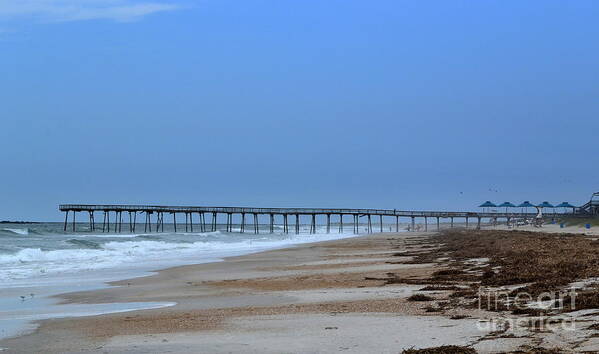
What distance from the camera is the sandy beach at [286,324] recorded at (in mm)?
9250

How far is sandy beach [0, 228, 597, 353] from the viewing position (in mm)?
9250

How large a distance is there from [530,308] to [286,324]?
11.3 ft

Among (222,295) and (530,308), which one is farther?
(222,295)

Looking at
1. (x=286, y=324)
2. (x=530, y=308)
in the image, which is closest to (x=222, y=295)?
(x=286, y=324)

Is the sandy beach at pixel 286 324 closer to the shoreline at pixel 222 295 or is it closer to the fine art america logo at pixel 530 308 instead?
the shoreline at pixel 222 295

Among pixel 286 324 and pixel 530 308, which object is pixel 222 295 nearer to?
pixel 286 324

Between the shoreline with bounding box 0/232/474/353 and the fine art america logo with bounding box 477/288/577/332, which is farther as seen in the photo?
the shoreline with bounding box 0/232/474/353

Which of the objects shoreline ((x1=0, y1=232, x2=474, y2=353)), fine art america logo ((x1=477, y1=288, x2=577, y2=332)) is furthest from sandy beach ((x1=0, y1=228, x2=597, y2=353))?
fine art america logo ((x1=477, y1=288, x2=577, y2=332))

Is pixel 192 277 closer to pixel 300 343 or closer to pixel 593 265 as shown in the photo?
pixel 593 265

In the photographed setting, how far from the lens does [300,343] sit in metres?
9.72

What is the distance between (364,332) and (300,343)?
37.9 inches

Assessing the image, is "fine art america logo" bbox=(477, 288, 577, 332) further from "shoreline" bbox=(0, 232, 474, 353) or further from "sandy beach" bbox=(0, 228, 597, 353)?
"shoreline" bbox=(0, 232, 474, 353)

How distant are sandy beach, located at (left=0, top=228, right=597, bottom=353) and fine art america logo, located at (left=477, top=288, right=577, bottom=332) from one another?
196 millimetres

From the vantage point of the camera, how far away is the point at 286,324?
11.5 m
